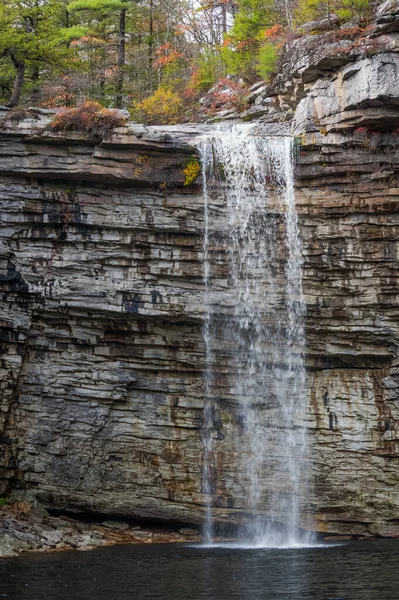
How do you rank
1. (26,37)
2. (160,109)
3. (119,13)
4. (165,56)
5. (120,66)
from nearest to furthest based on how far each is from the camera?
(26,37)
(160,109)
(120,66)
(165,56)
(119,13)

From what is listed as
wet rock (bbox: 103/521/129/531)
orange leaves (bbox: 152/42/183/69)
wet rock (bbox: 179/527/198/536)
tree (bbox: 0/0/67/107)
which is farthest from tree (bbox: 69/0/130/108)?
wet rock (bbox: 179/527/198/536)

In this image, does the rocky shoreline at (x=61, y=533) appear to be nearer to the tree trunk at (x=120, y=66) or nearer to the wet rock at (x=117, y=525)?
the wet rock at (x=117, y=525)

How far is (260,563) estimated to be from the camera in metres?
15.8

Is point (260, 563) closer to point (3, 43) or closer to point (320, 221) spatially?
point (320, 221)

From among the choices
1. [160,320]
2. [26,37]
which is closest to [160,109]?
[26,37]

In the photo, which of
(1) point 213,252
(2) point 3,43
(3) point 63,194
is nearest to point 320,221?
(1) point 213,252

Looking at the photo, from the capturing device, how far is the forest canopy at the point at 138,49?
25.8 m

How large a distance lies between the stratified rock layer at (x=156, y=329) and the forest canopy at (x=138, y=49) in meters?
6.03

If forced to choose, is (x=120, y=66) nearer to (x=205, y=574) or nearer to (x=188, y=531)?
(x=188, y=531)

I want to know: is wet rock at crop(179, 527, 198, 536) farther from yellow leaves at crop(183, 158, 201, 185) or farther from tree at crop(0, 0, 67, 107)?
tree at crop(0, 0, 67, 107)

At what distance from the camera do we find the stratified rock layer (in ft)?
67.8

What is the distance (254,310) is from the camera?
2130cm

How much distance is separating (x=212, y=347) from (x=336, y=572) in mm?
8404

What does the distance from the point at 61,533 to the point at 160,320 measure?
6.56 m
